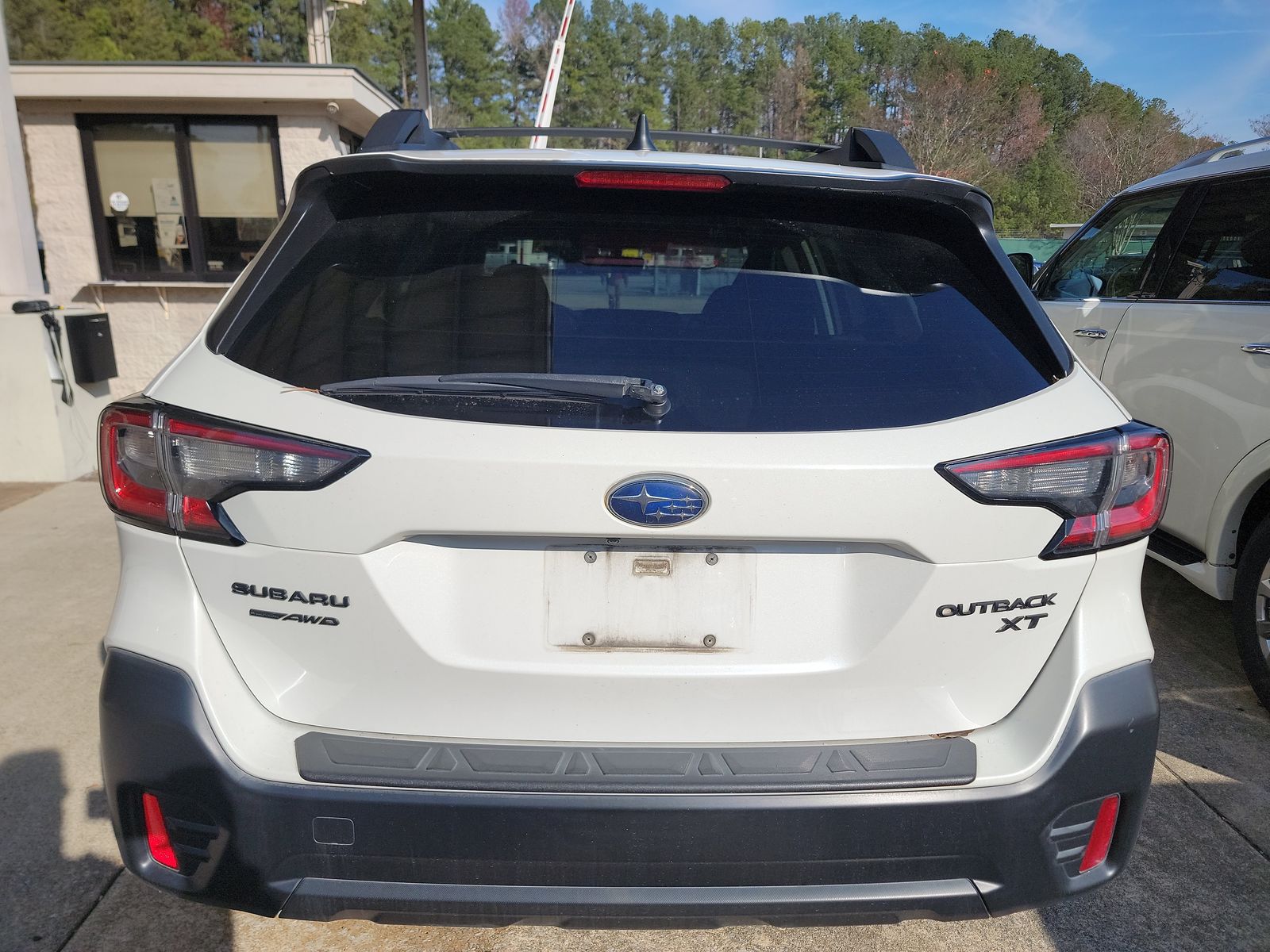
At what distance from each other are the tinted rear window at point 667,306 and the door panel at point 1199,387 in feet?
6.86

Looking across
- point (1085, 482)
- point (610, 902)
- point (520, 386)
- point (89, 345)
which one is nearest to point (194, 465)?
point (520, 386)

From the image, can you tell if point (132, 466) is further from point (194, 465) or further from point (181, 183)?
point (181, 183)

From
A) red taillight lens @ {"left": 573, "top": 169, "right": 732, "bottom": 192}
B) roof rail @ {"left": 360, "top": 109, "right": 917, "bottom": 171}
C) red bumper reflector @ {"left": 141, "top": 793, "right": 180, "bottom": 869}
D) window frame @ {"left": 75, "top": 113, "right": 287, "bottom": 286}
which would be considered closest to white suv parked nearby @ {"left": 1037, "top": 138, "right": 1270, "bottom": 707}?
roof rail @ {"left": 360, "top": 109, "right": 917, "bottom": 171}

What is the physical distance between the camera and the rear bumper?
153cm

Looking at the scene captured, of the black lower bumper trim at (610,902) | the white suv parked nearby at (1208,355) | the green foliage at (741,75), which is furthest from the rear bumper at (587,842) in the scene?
the green foliage at (741,75)

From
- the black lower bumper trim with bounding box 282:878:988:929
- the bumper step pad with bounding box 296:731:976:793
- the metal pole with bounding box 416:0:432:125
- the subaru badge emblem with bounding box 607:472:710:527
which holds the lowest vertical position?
the black lower bumper trim with bounding box 282:878:988:929

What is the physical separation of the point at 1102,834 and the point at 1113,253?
3799 millimetres

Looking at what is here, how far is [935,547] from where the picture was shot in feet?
5.05

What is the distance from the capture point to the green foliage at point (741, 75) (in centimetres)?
4494

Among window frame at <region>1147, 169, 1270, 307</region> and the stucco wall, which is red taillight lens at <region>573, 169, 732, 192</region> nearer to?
window frame at <region>1147, 169, 1270, 307</region>

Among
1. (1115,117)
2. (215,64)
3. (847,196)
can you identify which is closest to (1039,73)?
(1115,117)

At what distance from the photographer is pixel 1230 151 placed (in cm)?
394

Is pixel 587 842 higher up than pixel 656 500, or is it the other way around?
pixel 656 500

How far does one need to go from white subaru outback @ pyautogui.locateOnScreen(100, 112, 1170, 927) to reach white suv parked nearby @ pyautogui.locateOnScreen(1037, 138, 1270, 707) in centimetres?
208
